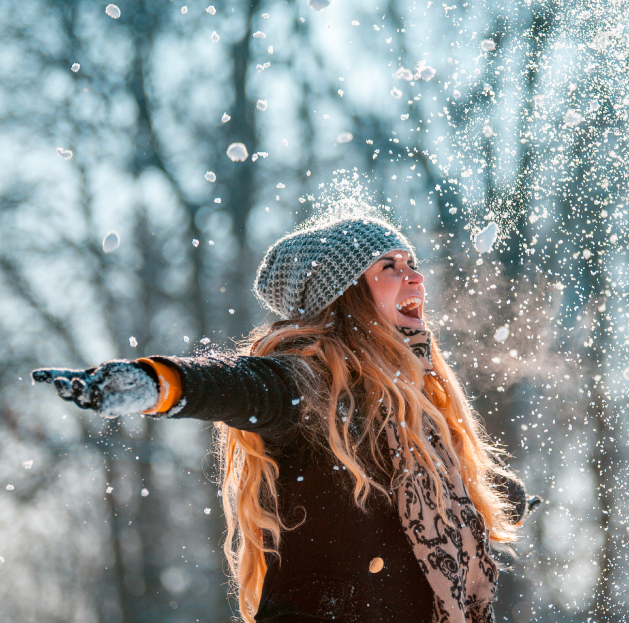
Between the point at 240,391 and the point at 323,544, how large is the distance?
634 millimetres

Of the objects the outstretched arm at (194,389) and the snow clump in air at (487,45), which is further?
the snow clump in air at (487,45)

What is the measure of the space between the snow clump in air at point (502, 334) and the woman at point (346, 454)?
4.60 m

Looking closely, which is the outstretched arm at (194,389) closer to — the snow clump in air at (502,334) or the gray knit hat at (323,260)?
the gray knit hat at (323,260)

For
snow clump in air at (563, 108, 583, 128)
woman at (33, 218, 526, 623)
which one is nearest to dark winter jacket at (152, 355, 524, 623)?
woman at (33, 218, 526, 623)

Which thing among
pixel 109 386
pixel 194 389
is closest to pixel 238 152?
pixel 194 389

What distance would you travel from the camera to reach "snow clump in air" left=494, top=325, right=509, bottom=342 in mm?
6464

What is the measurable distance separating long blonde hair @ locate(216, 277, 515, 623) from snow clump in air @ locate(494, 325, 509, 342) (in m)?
4.57

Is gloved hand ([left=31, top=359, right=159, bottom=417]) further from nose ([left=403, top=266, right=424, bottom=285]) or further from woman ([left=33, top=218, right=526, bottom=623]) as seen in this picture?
nose ([left=403, top=266, right=424, bottom=285])

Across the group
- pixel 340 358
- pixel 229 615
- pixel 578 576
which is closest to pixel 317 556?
pixel 340 358

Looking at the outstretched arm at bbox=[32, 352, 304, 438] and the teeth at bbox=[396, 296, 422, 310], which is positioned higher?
the outstretched arm at bbox=[32, 352, 304, 438]

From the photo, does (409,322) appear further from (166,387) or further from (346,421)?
(166,387)

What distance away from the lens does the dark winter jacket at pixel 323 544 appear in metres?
1.41

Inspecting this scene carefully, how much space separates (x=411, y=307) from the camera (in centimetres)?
209

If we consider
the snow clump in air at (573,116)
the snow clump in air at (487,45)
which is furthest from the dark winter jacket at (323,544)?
the snow clump in air at (573,116)
